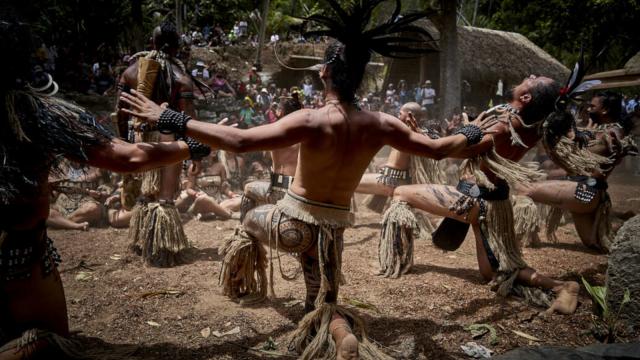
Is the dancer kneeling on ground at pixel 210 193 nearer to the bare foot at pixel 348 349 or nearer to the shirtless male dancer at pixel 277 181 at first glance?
the shirtless male dancer at pixel 277 181

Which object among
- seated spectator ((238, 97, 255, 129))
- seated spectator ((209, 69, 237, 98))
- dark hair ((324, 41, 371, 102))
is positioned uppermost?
seated spectator ((209, 69, 237, 98))

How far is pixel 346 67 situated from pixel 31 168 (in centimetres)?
168

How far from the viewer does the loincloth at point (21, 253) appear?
2141 millimetres

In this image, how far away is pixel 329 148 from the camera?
254 cm

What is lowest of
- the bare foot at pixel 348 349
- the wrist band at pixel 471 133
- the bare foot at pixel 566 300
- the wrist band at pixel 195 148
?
the bare foot at pixel 348 349

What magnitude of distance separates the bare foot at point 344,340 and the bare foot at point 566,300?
69.1 inches

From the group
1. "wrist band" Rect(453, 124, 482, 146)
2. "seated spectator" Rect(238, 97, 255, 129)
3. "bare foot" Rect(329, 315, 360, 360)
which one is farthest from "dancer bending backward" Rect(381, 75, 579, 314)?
"seated spectator" Rect(238, 97, 255, 129)

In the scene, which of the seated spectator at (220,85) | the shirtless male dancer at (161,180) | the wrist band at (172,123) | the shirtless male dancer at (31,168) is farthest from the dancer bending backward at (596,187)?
the seated spectator at (220,85)

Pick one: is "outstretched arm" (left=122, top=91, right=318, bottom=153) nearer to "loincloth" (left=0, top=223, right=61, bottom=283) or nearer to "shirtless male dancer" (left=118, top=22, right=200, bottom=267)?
"loincloth" (left=0, top=223, right=61, bottom=283)

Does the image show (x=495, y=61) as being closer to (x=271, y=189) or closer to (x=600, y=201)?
(x=600, y=201)

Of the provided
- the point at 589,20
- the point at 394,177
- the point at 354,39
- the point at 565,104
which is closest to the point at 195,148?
the point at 354,39

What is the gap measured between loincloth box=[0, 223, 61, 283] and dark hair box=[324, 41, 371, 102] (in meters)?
1.74

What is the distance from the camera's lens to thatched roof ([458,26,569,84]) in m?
17.2

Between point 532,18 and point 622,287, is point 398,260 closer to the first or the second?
point 622,287
